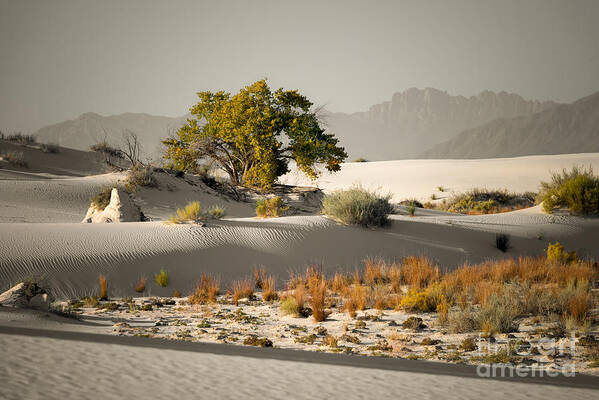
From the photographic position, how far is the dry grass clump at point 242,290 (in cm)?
777

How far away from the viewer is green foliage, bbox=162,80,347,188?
20.1m

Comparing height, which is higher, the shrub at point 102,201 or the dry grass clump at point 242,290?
the shrub at point 102,201

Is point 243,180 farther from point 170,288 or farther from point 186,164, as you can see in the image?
point 170,288

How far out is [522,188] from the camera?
32.8m

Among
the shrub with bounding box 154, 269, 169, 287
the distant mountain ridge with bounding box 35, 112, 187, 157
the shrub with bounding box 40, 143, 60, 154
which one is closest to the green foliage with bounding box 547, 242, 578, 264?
the shrub with bounding box 154, 269, 169, 287

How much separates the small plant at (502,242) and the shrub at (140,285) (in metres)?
8.41

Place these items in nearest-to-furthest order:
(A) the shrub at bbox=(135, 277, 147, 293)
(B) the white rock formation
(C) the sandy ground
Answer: (A) the shrub at bbox=(135, 277, 147, 293), (B) the white rock formation, (C) the sandy ground

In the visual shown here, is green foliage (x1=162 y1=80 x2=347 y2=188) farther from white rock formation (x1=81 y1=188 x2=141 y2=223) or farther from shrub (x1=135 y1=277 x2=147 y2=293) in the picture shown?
shrub (x1=135 y1=277 x2=147 y2=293)

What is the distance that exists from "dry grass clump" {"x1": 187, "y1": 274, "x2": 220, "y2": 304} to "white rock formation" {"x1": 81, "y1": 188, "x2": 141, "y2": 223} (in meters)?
4.43

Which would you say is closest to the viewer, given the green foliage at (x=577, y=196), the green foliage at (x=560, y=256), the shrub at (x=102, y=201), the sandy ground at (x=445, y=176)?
the green foliage at (x=560, y=256)

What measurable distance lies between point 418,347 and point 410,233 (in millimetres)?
7454

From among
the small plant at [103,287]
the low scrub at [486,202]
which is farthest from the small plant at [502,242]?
the low scrub at [486,202]

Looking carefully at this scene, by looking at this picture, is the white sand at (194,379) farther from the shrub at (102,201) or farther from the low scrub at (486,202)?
the low scrub at (486,202)

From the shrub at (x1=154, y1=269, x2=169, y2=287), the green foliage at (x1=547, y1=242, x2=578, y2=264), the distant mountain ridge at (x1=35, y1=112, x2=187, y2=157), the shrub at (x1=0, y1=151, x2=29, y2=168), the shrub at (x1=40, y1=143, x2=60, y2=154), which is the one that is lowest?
the shrub at (x1=154, y1=269, x2=169, y2=287)
